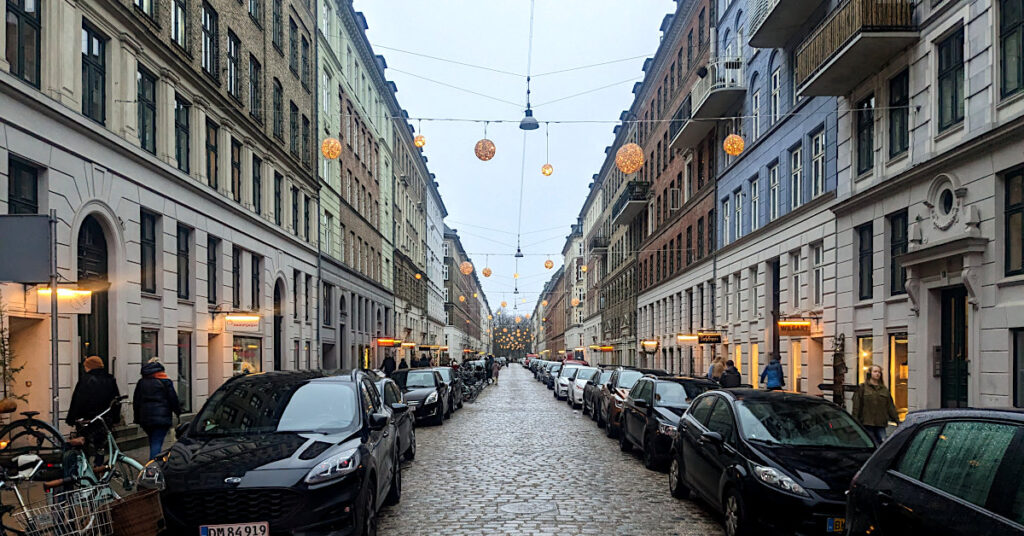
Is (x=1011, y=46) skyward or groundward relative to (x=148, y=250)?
skyward

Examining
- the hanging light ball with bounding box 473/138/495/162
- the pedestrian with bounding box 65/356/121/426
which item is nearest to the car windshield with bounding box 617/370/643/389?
the hanging light ball with bounding box 473/138/495/162

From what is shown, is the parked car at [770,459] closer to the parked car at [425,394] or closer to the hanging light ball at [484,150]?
the hanging light ball at [484,150]

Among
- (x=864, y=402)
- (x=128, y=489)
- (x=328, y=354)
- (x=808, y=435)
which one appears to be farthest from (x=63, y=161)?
(x=328, y=354)

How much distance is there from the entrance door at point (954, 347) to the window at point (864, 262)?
10.2 ft

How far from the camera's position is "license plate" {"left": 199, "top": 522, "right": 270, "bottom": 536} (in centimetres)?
669

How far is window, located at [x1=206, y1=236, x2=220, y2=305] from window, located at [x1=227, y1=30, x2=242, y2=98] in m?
4.48

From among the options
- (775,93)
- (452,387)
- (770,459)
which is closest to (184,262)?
(452,387)

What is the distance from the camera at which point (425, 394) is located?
21.5m

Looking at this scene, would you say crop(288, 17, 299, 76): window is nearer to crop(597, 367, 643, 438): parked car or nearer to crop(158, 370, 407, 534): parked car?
crop(597, 367, 643, 438): parked car

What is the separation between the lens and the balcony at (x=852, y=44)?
16578mm

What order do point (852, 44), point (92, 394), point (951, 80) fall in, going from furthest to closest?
point (852, 44)
point (951, 80)
point (92, 394)

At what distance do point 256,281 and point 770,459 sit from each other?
21569mm

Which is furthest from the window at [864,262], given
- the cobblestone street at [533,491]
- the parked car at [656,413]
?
the cobblestone street at [533,491]

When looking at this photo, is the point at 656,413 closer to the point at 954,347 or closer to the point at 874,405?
the point at 874,405
